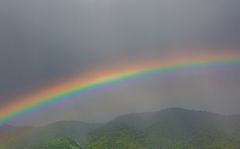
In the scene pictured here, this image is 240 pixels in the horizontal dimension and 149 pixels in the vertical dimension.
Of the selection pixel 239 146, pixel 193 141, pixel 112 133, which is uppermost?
pixel 112 133

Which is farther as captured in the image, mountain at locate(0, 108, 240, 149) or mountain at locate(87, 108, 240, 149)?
mountain at locate(87, 108, 240, 149)

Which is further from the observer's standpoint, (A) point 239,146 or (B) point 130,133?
(B) point 130,133

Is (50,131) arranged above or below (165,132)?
above

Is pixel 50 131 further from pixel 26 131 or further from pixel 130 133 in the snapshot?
pixel 130 133

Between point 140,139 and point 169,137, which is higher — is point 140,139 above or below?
above

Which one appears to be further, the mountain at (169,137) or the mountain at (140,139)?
the mountain at (169,137)

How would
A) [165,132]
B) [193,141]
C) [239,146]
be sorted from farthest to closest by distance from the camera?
[165,132] < [193,141] < [239,146]

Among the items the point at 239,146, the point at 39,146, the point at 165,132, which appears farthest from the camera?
the point at 165,132

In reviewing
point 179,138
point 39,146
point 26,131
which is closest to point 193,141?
point 179,138

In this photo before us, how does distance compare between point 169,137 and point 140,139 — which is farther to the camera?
point 140,139
